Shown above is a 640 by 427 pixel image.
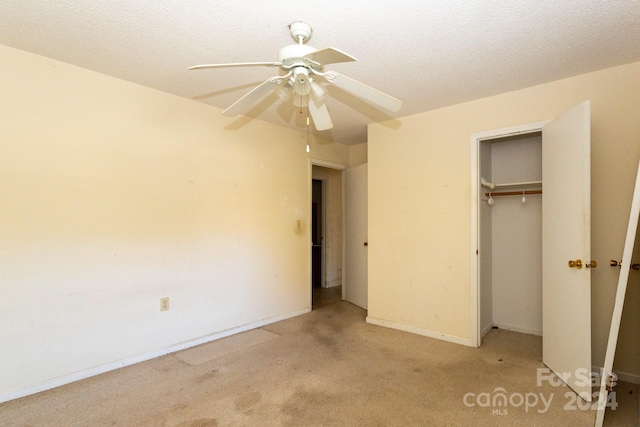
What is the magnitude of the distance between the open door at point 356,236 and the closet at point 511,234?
148 cm

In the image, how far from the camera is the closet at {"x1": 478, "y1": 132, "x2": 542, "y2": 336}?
3.34 m

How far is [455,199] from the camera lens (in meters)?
3.19

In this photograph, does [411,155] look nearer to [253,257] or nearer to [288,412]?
[253,257]

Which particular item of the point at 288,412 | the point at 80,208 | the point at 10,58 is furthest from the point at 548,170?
the point at 10,58

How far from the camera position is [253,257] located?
142 inches

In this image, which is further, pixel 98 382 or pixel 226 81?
pixel 226 81

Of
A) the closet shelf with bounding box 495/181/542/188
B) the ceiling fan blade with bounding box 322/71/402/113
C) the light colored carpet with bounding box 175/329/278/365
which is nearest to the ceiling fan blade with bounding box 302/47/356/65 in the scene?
the ceiling fan blade with bounding box 322/71/402/113

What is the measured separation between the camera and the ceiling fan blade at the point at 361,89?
1.68 meters

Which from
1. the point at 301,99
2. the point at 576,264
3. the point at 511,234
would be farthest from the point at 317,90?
the point at 511,234

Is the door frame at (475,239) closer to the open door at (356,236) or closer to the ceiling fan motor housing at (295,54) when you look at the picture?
the open door at (356,236)

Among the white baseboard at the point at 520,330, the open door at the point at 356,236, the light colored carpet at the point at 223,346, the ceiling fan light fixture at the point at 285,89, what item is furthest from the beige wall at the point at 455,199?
the ceiling fan light fixture at the point at 285,89

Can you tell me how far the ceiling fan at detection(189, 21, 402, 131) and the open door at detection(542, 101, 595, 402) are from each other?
4.50ft

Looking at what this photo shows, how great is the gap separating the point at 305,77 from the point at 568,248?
2184 mm

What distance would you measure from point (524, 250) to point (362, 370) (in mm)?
2231
